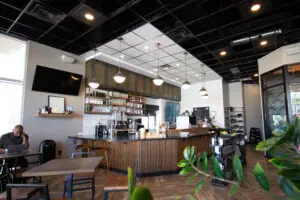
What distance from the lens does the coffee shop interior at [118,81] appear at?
3516 millimetres

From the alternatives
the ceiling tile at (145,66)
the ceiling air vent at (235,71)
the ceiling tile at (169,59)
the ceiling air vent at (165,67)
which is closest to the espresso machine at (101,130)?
the ceiling tile at (145,66)

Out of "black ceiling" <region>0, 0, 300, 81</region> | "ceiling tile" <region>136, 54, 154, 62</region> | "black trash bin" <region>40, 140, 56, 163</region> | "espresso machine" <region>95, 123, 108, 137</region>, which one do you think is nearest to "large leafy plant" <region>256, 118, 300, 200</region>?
"black ceiling" <region>0, 0, 300, 81</region>

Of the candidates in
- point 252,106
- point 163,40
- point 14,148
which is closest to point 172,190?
point 14,148

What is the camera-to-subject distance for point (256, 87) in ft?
34.5

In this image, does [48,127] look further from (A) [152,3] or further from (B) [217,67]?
(B) [217,67]

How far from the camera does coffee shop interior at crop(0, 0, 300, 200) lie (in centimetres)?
352

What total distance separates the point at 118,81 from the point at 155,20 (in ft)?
6.40

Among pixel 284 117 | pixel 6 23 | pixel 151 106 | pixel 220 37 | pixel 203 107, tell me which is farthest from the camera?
pixel 203 107

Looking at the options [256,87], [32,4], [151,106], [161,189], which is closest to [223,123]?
[256,87]

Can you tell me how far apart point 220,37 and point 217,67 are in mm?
2916

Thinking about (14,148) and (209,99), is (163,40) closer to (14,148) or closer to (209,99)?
(14,148)

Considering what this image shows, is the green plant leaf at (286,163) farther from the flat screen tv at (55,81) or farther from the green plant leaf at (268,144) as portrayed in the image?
the flat screen tv at (55,81)

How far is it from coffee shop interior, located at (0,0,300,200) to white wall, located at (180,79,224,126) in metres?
2.29

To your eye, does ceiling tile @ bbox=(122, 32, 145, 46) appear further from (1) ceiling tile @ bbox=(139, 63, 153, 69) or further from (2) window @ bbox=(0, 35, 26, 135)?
(2) window @ bbox=(0, 35, 26, 135)
